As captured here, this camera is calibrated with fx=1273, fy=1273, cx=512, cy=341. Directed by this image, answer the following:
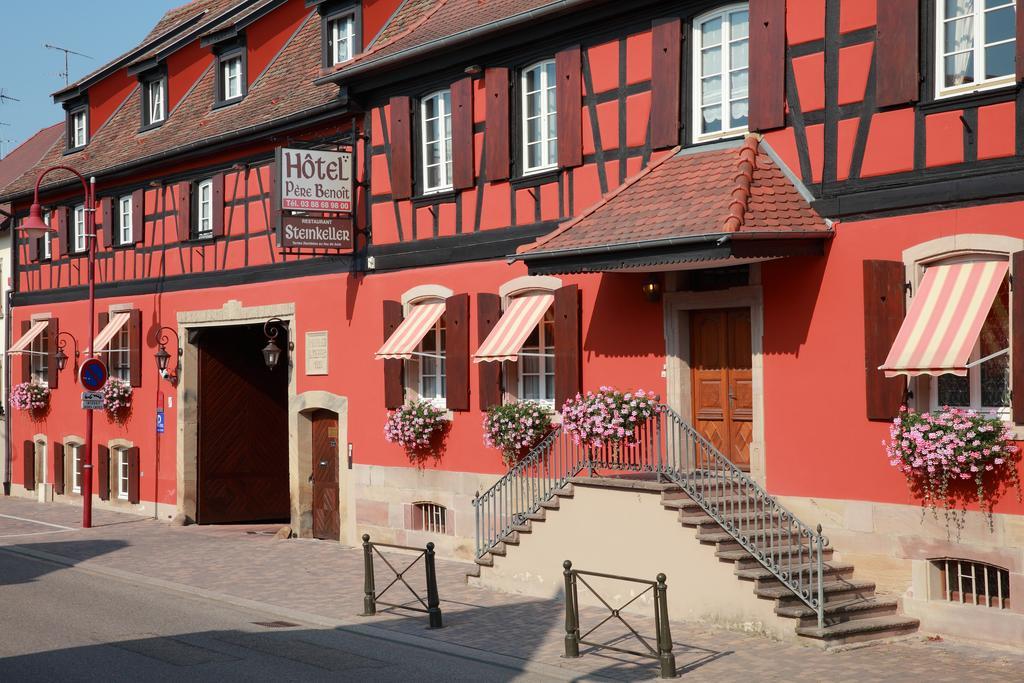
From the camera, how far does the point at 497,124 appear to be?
55.1 feet

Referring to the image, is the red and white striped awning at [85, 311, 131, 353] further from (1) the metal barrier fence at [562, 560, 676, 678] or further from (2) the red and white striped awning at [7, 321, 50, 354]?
(1) the metal barrier fence at [562, 560, 676, 678]

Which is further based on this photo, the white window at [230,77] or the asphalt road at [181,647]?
the white window at [230,77]

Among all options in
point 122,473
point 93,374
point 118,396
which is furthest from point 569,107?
point 122,473

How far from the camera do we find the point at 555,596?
1430 centimetres

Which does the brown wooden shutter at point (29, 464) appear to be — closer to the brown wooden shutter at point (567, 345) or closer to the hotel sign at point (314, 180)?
the hotel sign at point (314, 180)

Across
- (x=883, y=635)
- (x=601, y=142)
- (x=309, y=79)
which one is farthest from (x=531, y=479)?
(x=309, y=79)

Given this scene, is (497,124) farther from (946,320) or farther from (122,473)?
(122,473)

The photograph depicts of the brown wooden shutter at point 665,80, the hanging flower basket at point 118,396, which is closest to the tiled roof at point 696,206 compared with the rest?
the brown wooden shutter at point 665,80

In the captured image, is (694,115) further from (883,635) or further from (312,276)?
(312,276)

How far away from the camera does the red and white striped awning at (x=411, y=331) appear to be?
17.6 m

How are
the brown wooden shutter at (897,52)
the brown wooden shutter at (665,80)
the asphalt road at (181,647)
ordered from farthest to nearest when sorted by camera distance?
1. the brown wooden shutter at (665,80)
2. the brown wooden shutter at (897,52)
3. the asphalt road at (181,647)

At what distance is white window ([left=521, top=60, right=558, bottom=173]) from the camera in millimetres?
16375

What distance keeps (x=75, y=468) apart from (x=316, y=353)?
34.8 ft

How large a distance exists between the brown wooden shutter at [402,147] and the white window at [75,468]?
1349cm
